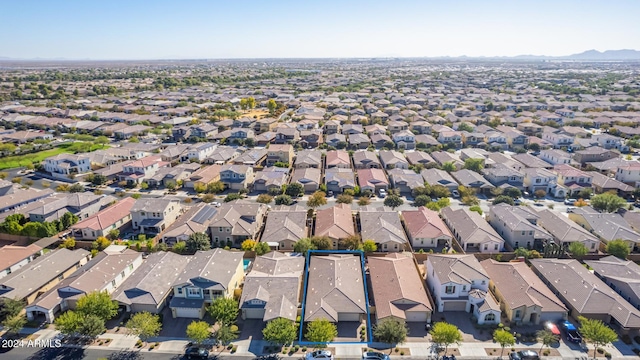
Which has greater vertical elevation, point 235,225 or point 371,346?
point 235,225

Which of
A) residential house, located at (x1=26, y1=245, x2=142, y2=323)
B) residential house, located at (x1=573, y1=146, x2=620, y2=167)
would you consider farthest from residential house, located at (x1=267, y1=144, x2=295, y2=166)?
residential house, located at (x1=573, y1=146, x2=620, y2=167)

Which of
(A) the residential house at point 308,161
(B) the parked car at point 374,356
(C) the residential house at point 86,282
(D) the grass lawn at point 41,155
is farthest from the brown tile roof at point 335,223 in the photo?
(D) the grass lawn at point 41,155

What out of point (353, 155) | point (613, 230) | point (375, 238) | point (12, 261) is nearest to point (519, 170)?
point (613, 230)

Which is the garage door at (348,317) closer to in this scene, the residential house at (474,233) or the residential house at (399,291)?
the residential house at (399,291)

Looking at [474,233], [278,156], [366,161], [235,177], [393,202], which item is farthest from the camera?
[278,156]

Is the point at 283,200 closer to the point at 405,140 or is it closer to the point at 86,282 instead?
the point at 86,282

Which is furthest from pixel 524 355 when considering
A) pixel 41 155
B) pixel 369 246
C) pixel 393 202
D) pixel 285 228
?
pixel 41 155

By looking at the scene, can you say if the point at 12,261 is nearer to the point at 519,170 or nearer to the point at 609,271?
the point at 609,271
